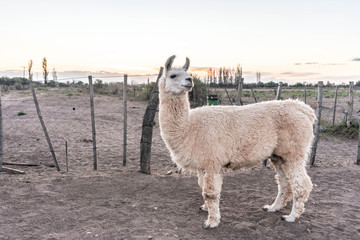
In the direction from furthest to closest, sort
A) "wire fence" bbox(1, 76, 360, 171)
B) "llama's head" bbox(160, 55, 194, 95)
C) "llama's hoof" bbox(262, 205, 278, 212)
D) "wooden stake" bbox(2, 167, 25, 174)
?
"wire fence" bbox(1, 76, 360, 171)
"wooden stake" bbox(2, 167, 25, 174)
"llama's hoof" bbox(262, 205, 278, 212)
"llama's head" bbox(160, 55, 194, 95)

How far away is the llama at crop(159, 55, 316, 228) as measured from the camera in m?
4.09

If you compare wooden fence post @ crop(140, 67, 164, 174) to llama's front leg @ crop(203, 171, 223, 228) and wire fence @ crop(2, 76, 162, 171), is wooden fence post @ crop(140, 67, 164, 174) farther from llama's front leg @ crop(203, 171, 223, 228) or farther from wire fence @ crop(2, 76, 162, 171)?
llama's front leg @ crop(203, 171, 223, 228)

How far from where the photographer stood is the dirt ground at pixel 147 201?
401 cm

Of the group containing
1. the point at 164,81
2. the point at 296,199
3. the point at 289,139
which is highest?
the point at 164,81

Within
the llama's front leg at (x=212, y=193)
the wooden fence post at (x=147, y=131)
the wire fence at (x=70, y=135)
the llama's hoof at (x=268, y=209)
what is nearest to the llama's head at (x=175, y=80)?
the llama's front leg at (x=212, y=193)

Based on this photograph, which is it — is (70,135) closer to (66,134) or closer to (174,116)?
(66,134)

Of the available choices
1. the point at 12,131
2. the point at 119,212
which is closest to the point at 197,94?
the point at 12,131

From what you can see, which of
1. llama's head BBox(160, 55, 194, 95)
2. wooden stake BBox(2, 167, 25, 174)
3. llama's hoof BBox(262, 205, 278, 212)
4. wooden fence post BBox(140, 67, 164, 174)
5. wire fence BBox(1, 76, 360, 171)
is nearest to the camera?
llama's head BBox(160, 55, 194, 95)

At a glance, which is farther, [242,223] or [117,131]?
[117,131]

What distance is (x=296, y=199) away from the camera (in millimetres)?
4336

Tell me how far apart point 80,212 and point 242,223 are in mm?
2606

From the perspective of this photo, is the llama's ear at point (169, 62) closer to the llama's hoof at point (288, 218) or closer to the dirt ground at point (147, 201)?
the dirt ground at point (147, 201)

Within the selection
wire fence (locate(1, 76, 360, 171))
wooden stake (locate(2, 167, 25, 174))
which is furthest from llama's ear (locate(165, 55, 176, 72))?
wooden stake (locate(2, 167, 25, 174))

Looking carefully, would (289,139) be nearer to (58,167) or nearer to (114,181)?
(114,181)
